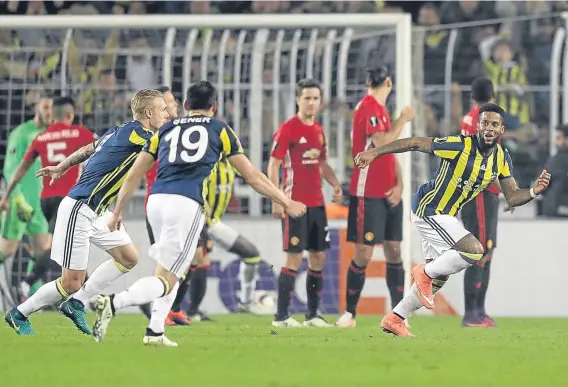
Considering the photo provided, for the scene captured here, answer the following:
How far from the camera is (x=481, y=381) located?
7570 mm

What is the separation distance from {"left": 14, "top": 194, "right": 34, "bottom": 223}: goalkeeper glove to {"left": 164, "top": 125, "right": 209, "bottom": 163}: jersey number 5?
6.24 metres

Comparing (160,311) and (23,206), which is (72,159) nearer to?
(160,311)

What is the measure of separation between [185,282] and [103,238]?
2565 millimetres

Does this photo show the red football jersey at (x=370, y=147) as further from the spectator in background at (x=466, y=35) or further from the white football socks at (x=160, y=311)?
the spectator in background at (x=466, y=35)

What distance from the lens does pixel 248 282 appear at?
14.9 meters

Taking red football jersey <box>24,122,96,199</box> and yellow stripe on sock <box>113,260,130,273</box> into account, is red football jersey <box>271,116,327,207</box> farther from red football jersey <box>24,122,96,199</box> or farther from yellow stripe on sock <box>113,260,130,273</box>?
yellow stripe on sock <box>113,260,130,273</box>

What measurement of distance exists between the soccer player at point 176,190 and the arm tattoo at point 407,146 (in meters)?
1.31

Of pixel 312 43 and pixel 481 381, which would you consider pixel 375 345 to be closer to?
pixel 481 381

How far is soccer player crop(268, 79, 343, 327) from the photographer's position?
1281cm

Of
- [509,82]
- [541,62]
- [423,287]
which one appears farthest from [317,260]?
[541,62]

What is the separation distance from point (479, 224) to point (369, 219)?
1.05m

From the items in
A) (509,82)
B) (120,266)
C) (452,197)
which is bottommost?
(120,266)

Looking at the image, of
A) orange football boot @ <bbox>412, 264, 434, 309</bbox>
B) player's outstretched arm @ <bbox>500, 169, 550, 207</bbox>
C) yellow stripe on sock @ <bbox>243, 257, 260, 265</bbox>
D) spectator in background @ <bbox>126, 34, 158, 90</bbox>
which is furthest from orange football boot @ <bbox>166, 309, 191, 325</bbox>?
player's outstretched arm @ <bbox>500, 169, 550, 207</bbox>

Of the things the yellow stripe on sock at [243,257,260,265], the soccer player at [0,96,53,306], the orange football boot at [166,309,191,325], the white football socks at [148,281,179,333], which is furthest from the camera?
the soccer player at [0,96,53,306]
